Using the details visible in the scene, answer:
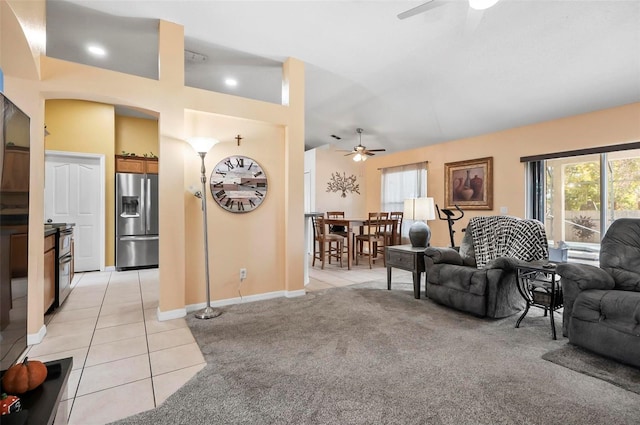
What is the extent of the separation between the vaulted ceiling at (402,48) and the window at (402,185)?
5.83ft

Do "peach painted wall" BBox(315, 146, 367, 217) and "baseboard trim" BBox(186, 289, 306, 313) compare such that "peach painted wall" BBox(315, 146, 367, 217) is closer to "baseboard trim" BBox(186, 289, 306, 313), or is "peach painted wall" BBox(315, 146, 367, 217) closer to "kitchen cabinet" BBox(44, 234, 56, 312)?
"baseboard trim" BBox(186, 289, 306, 313)

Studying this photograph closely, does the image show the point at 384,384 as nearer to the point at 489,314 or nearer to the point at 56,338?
the point at 489,314

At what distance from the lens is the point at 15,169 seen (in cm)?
135

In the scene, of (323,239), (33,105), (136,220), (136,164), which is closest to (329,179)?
(323,239)

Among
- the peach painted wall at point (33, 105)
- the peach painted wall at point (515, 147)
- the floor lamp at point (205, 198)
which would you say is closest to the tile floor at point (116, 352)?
the floor lamp at point (205, 198)

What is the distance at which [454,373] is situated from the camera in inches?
75.8

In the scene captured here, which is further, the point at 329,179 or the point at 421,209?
the point at 329,179

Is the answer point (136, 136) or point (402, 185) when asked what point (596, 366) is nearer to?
point (402, 185)

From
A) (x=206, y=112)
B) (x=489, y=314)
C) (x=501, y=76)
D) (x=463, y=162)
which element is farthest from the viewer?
(x=463, y=162)

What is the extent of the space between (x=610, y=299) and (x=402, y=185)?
200 inches

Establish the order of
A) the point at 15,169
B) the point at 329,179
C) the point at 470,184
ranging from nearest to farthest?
the point at 15,169 → the point at 470,184 → the point at 329,179

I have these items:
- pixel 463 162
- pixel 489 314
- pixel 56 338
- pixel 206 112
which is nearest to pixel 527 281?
pixel 489 314

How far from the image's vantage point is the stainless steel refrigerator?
513 cm

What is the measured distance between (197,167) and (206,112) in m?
0.59
